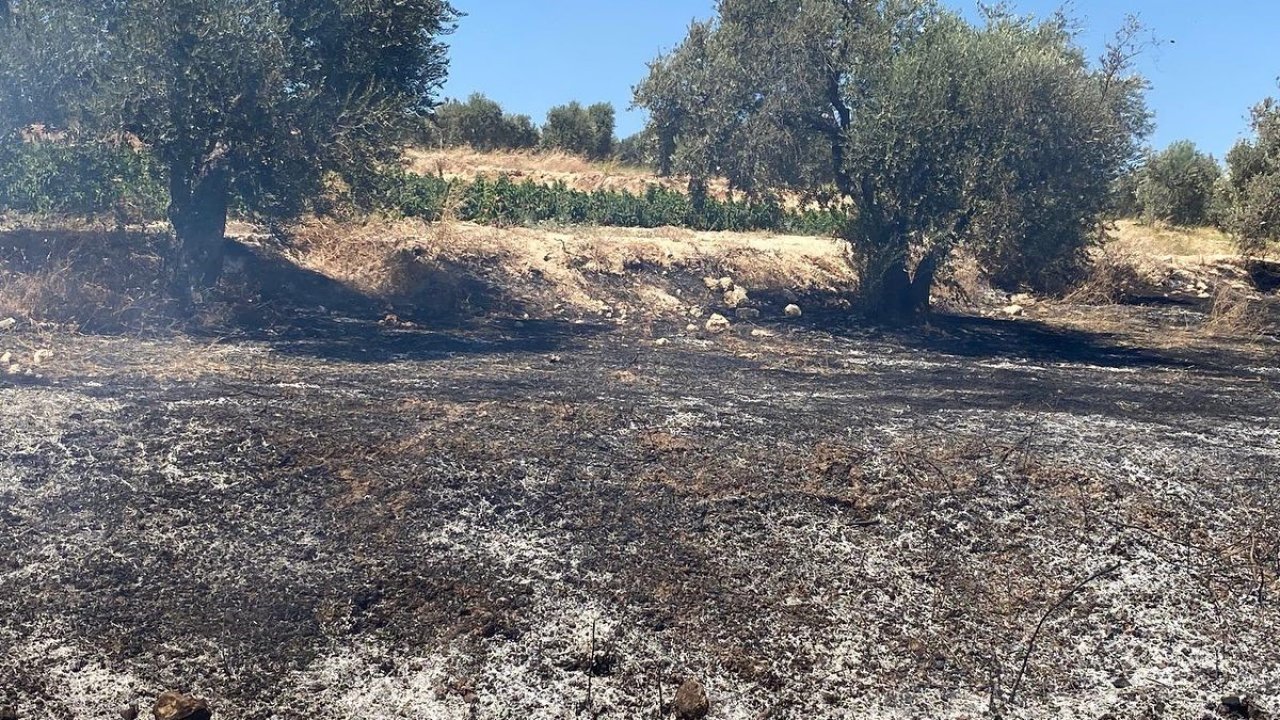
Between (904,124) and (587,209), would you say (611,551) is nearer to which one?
(904,124)

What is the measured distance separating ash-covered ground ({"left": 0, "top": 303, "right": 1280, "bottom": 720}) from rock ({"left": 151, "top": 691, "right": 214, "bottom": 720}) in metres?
0.13

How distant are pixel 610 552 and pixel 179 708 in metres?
3.00

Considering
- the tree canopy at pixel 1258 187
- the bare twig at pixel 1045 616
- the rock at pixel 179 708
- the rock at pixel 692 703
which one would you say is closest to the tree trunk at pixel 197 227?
the rock at pixel 179 708

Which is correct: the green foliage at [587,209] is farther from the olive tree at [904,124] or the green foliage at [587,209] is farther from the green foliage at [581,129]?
the green foliage at [581,129]

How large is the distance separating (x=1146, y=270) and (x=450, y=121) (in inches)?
1131

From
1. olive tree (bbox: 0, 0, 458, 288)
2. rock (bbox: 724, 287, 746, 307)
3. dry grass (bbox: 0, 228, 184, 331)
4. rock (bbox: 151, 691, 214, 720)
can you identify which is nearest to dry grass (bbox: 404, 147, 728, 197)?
rock (bbox: 724, 287, 746, 307)

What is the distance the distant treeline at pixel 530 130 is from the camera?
44.9m

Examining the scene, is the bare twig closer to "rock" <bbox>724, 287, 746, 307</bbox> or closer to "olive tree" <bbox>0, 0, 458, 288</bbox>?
"olive tree" <bbox>0, 0, 458, 288</bbox>

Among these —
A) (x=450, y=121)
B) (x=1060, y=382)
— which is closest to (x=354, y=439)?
(x=1060, y=382)

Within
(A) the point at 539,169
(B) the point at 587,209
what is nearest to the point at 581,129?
(A) the point at 539,169

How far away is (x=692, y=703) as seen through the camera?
20.5 ft

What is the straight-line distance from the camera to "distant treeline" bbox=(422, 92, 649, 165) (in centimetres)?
4488

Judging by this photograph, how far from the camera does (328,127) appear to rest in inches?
613

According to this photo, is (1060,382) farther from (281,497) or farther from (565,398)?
(281,497)
